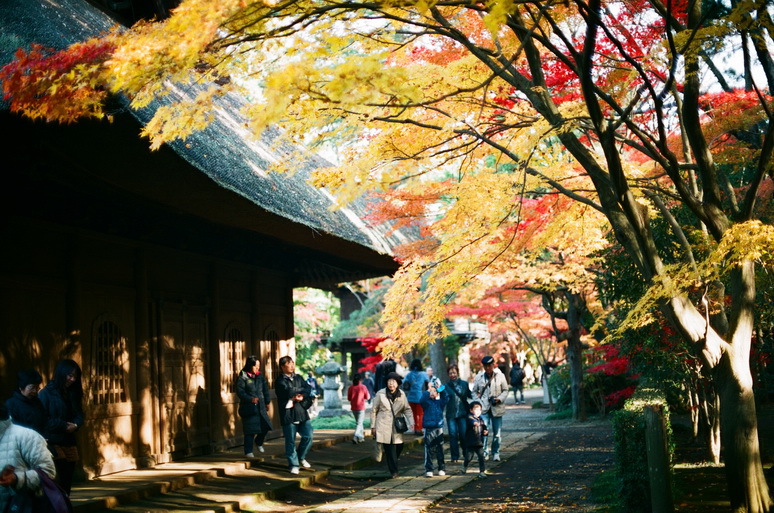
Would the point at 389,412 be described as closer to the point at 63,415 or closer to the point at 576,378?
the point at 63,415

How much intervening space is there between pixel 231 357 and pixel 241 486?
3896mm

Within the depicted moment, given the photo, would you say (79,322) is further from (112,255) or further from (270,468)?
(270,468)

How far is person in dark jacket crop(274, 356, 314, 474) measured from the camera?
36.9 feet

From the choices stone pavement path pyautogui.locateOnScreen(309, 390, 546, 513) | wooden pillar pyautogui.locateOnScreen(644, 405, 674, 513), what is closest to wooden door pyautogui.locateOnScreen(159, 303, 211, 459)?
stone pavement path pyautogui.locateOnScreen(309, 390, 546, 513)

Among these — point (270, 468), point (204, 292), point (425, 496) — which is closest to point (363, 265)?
point (204, 292)

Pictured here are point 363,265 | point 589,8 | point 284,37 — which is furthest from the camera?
point 363,265

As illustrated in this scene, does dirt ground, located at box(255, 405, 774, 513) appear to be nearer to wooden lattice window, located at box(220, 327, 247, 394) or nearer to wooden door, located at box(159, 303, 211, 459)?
wooden door, located at box(159, 303, 211, 459)

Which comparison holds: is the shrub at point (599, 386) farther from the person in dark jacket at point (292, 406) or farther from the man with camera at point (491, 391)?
the person in dark jacket at point (292, 406)

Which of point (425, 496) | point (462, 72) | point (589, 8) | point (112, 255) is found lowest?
point (425, 496)

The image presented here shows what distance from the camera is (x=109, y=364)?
34.6 feet

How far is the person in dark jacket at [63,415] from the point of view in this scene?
7.36 meters

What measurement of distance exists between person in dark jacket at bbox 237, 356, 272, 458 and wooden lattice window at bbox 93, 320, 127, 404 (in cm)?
175

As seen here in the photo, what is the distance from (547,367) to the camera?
108ft

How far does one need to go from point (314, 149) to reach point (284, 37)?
138 cm
